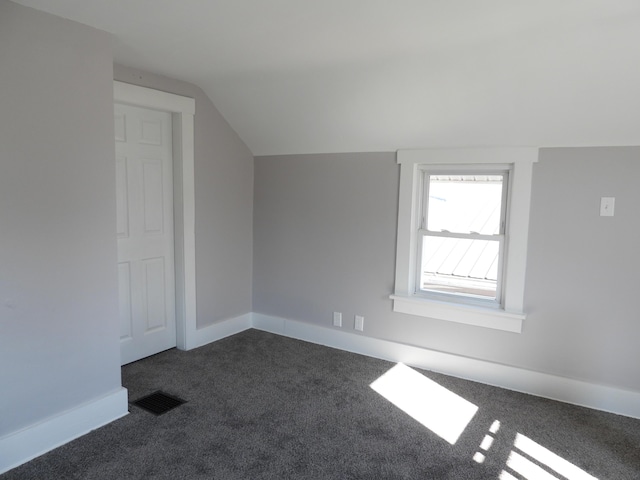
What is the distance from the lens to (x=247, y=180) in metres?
4.13

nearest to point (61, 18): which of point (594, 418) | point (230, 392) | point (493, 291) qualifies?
point (230, 392)

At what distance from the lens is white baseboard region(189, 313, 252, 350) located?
3730mm

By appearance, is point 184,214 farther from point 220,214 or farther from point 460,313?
point 460,313

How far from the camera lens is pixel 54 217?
2.25m

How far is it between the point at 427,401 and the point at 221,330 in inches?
76.6

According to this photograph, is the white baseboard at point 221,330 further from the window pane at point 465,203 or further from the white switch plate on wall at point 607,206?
the white switch plate on wall at point 607,206

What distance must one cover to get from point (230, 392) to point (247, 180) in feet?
6.54

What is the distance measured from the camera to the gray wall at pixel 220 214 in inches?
143

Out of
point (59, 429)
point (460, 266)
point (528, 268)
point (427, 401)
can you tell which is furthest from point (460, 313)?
point (59, 429)

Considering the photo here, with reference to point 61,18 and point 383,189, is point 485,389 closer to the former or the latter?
point 383,189

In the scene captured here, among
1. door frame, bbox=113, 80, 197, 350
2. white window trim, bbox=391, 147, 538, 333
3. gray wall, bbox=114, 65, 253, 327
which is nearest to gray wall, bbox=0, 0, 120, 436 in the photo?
door frame, bbox=113, 80, 197, 350

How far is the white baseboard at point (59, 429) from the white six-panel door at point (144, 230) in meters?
0.75

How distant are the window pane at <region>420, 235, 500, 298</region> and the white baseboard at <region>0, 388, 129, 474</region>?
2356mm

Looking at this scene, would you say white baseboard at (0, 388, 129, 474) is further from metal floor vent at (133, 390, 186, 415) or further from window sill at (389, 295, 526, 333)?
window sill at (389, 295, 526, 333)
